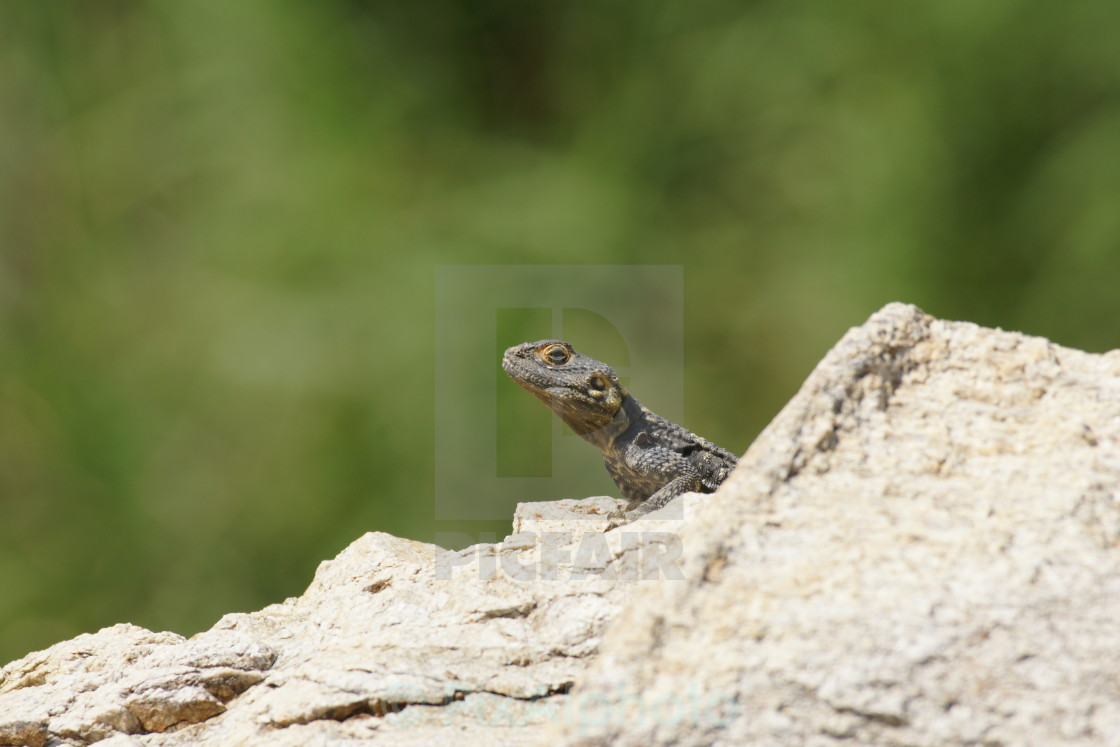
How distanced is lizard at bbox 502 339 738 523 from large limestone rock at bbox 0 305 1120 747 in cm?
89

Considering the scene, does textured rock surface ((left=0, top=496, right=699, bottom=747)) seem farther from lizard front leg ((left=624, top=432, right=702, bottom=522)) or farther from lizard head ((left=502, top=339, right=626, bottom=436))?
lizard head ((left=502, top=339, right=626, bottom=436))

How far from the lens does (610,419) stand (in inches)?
141

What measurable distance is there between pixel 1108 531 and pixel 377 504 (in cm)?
387

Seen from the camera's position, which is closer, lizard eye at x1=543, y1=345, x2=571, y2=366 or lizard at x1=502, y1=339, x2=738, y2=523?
lizard at x1=502, y1=339, x2=738, y2=523

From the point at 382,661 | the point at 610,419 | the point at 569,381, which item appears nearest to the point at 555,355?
the point at 569,381

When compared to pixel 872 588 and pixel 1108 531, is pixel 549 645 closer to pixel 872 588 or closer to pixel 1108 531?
pixel 872 588

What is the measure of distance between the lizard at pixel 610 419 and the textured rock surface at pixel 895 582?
148cm

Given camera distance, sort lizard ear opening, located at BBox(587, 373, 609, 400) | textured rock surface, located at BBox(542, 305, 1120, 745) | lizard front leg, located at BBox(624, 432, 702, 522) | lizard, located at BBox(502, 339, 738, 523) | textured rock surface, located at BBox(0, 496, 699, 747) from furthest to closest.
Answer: lizard ear opening, located at BBox(587, 373, 609, 400) < lizard, located at BBox(502, 339, 738, 523) < lizard front leg, located at BBox(624, 432, 702, 522) < textured rock surface, located at BBox(0, 496, 699, 747) < textured rock surface, located at BBox(542, 305, 1120, 745)

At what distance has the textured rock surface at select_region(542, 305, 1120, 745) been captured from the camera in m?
1.42

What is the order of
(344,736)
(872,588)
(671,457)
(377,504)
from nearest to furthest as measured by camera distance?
(872,588)
(344,736)
(671,457)
(377,504)

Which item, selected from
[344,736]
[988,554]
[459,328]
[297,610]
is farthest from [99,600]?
[988,554]

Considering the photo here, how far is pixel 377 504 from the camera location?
16.2 ft

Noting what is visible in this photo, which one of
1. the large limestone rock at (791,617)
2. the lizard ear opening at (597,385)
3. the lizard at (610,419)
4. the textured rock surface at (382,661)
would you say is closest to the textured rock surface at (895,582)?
the large limestone rock at (791,617)

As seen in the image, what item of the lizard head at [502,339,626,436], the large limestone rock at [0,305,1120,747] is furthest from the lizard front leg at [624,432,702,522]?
the large limestone rock at [0,305,1120,747]
